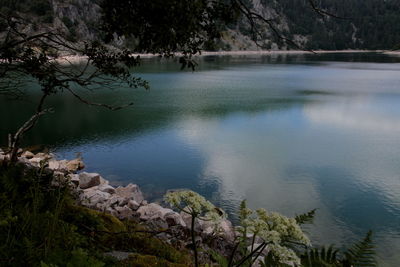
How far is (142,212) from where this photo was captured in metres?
10.6

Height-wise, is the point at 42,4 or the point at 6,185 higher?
the point at 42,4

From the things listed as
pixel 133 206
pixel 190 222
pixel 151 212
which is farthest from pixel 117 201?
pixel 190 222

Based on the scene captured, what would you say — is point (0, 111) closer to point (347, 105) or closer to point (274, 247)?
point (347, 105)

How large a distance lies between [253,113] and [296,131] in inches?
237

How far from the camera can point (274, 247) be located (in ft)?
8.05

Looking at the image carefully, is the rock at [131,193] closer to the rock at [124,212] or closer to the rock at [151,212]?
the rock at [151,212]

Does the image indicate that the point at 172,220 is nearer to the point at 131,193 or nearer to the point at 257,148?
the point at 131,193

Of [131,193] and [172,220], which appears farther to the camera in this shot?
[131,193]

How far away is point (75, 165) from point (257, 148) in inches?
385

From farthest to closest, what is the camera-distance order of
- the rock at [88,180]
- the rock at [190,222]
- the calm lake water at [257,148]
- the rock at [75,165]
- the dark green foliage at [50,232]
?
1. the rock at [75,165]
2. the calm lake water at [257,148]
3. the rock at [88,180]
4. the rock at [190,222]
5. the dark green foliage at [50,232]

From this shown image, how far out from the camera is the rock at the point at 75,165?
17.5 m

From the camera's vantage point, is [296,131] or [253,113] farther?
[253,113]

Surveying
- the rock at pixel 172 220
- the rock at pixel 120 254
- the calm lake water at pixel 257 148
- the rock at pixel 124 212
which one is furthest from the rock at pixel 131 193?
the rock at pixel 120 254

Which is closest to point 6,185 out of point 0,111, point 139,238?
point 139,238
